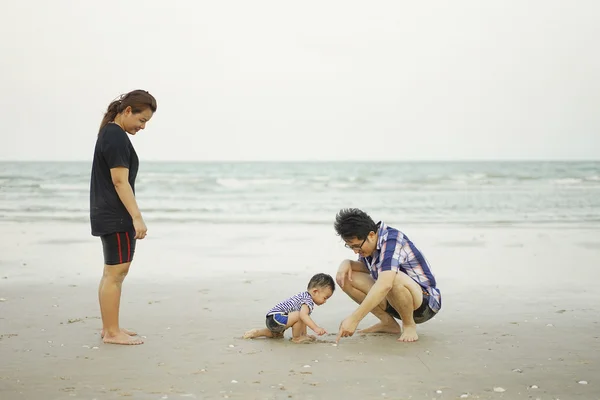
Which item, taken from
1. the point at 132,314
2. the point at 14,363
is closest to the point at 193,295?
the point at 132,314

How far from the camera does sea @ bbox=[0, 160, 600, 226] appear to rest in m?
14.8

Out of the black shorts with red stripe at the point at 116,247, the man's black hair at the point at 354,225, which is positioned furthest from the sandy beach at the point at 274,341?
the man's black hair at the point at 354,225

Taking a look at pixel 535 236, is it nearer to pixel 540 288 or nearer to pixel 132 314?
pixel 540 288

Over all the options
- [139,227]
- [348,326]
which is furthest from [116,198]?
[348,326]

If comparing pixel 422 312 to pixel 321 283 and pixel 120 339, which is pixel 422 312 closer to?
pixel 321 283

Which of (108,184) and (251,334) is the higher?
(108,184)

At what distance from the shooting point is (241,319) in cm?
528

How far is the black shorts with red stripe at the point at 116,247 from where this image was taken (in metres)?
4.38

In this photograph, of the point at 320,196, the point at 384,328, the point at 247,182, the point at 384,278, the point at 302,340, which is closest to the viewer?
the point at 384,278

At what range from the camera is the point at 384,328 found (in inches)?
189

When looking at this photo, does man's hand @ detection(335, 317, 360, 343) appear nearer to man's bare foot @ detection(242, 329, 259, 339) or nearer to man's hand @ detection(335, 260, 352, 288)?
man's hand @ detection(335, 260, 352, 288)

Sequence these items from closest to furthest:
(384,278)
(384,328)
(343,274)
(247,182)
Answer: (384,278) < (343,274) < (384,328) < (247,182)

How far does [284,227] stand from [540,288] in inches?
252

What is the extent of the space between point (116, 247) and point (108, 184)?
401 mm
